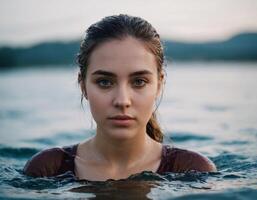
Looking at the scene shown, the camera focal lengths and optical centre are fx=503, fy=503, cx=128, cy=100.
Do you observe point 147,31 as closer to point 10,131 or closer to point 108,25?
point 108,25

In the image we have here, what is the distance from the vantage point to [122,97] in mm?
4059

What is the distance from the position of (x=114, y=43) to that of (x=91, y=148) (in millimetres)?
1135

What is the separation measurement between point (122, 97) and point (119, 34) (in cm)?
60

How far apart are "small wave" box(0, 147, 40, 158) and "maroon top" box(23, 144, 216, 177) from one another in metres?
A: 2.94

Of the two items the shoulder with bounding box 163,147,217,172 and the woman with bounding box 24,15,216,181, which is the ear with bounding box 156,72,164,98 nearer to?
the woman with bounding box 24,15,216,181

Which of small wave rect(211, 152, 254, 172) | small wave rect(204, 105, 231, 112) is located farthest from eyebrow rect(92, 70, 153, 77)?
small wave rect(204, 105, 231, 112)

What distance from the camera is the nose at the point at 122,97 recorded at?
159 inches

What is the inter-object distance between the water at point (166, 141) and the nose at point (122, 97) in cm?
83

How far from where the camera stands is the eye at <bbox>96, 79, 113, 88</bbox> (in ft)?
13.7

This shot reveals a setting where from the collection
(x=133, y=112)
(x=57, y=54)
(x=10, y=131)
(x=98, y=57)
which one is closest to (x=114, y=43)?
(x=98, y=57)

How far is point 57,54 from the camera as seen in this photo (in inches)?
2552

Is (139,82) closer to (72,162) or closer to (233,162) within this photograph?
(72,162)

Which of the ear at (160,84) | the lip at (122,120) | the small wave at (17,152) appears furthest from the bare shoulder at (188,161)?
the small wave at (17,152)

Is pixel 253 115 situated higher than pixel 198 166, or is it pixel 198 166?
pixel 253 115
